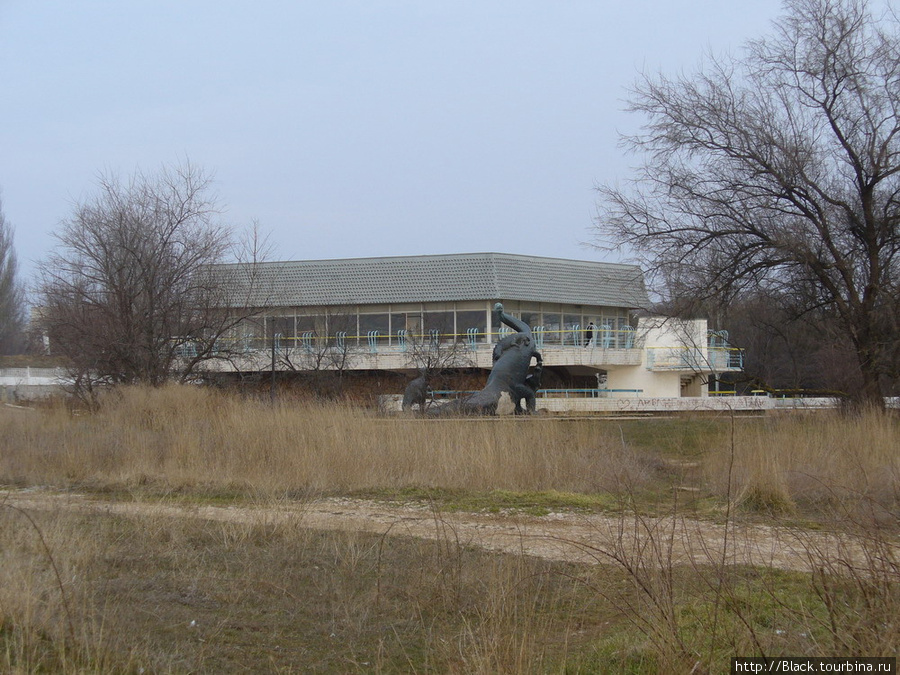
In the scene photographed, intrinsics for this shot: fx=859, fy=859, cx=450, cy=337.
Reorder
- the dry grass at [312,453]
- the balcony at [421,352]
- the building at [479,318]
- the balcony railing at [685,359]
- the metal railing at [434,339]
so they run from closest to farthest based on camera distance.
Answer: the dry grass at [312,453]
the balcony at [421,352]
the balcony railing at [685,359]
the metal railing at [434,339]
the building at [479,318]

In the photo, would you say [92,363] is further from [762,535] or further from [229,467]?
[762,535]

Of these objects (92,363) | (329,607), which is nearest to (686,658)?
(329,607)

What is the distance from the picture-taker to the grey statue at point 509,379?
78.4 ft

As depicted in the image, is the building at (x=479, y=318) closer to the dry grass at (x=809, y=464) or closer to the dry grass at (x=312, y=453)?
the dry grass at (x=312, y=453)

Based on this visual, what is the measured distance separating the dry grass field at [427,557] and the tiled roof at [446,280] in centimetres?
3060

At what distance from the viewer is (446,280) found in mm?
46844

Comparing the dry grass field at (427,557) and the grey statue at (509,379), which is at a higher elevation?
the grey statue at (509,379)

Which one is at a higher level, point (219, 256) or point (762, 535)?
point (219, 256)

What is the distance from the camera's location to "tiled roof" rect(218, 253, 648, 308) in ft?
151

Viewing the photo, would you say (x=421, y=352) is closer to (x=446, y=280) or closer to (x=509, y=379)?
(x=509, y=379)

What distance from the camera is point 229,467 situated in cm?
1375

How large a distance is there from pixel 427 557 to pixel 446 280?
1567 inches

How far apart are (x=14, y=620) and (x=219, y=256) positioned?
67.4ft

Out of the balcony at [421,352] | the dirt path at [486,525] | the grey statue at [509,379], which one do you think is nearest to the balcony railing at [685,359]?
the balcony at [421,352]
